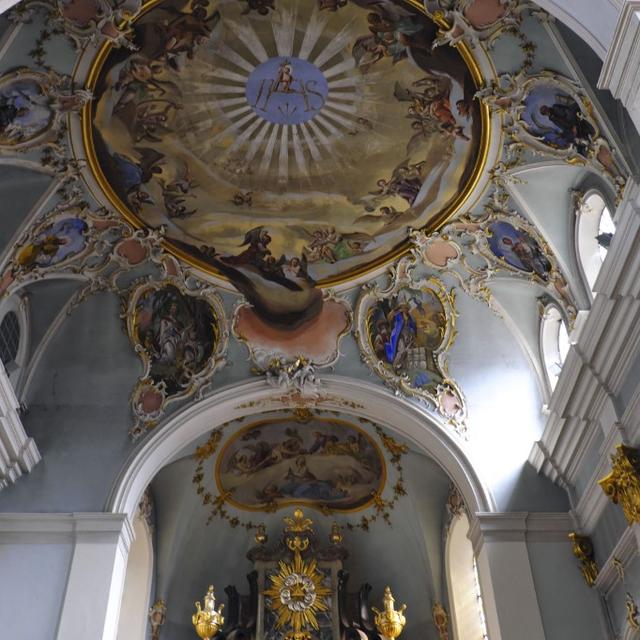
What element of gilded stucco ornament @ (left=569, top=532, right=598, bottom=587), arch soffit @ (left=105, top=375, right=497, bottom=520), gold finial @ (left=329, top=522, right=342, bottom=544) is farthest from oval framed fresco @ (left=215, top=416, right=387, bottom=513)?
gilded stucco ornament @ (left=569, top=532, right=598, bottom=587)

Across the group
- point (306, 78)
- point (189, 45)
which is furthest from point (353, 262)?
point (189, 45)

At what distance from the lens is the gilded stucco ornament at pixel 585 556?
1145 centimetres

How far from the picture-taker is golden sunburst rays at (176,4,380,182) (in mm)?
11172

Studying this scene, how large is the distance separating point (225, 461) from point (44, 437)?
386cm

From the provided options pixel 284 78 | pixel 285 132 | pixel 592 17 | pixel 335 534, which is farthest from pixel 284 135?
pixel 335 534

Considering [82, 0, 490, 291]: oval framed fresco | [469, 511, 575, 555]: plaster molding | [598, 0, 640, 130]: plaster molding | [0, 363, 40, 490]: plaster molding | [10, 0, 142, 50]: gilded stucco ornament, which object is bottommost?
[469, 511, 575, 555]: plaster molding

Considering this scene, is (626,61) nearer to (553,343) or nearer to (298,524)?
(553,343)

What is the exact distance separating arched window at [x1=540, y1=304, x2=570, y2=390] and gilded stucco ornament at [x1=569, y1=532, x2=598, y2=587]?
2.56 meters

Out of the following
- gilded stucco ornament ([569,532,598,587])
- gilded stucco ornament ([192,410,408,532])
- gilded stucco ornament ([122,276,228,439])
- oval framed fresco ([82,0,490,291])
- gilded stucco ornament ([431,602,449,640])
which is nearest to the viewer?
oval framed fresco ([82,0,490,291])

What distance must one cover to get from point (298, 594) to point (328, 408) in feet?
13.5

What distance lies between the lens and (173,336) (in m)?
13.8

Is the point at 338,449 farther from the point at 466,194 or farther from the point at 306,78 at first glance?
the point at 306,78

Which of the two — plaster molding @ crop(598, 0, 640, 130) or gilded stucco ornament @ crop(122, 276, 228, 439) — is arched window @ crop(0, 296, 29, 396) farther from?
plaster molding @ crop(598, 0, 640, 130)

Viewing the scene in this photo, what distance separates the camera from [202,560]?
16.4 metres
